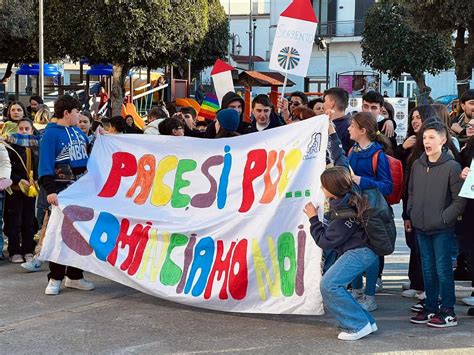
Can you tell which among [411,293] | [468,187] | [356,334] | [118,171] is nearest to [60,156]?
[118,171]

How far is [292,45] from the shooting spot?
27.1 ft

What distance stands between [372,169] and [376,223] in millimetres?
728

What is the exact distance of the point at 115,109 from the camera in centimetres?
2367

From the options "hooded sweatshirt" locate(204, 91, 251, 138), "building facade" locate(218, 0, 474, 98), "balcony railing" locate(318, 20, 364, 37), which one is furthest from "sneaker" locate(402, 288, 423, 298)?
"balcony railing" locate(318, 20, 364, 37)

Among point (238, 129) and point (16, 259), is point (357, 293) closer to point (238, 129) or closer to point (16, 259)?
point (238, 129)

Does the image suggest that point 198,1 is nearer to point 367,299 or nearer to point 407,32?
point 407,32

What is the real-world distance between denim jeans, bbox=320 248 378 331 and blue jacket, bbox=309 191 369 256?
0.20ft

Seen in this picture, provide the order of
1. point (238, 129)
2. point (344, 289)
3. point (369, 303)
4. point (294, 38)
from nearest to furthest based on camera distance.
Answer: point (344, 289), point (369, 303), point (238, 129), point (294, 38)

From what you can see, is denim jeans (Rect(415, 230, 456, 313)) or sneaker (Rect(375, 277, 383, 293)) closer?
denim jeans (Rect(415, 230, 456, 313))

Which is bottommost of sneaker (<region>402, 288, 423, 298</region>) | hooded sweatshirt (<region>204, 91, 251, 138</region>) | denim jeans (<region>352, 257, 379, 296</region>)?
sneaker (<region>402, 288, 423, 298</region>)

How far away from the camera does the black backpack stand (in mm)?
5488

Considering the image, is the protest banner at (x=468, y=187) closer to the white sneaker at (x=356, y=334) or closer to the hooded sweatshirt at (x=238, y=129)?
the white sneaker at (x=356, y=334)

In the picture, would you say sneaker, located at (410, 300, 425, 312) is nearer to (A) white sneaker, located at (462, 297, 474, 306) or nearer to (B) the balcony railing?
(A) white sneaker, located at (462, 297, 474, 306)

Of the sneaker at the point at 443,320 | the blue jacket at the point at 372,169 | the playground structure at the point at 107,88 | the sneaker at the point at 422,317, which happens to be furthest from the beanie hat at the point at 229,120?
the playground structure at the point at 107,88
